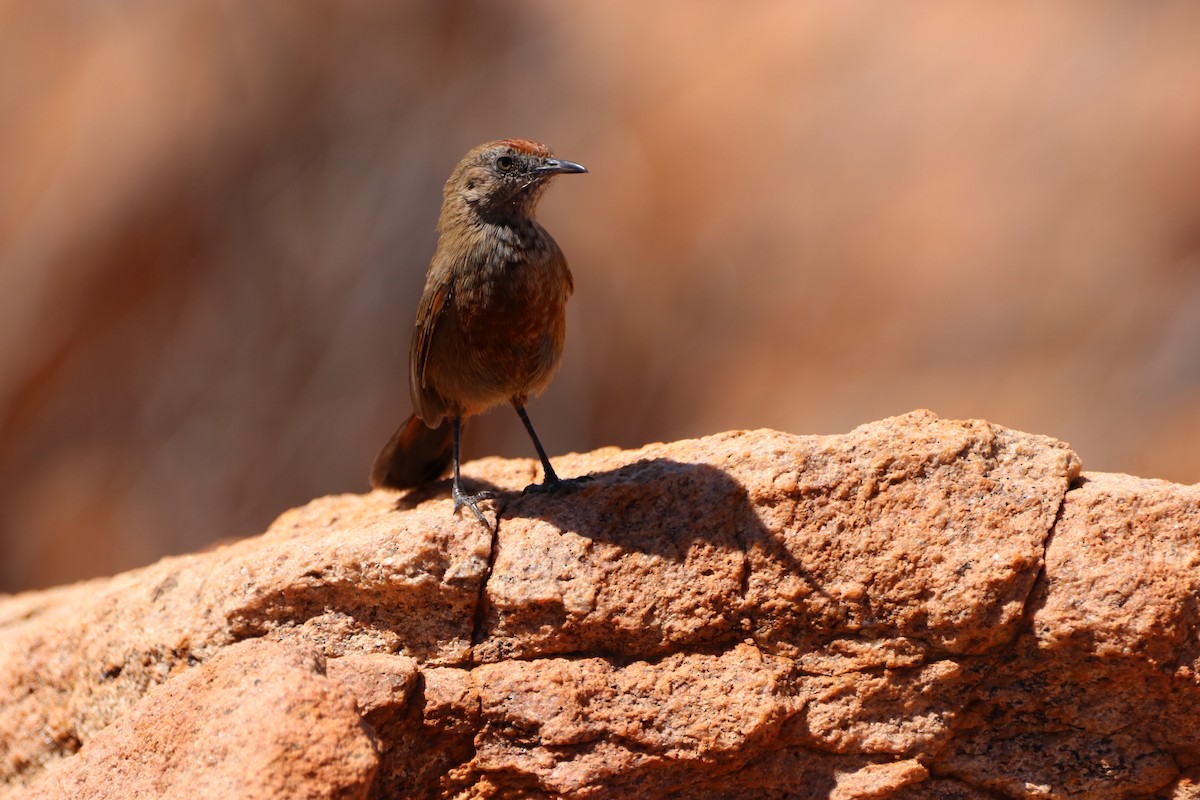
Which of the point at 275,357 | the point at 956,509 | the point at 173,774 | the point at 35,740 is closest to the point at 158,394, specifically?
the point at 275,357

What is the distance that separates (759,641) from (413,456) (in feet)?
6.44

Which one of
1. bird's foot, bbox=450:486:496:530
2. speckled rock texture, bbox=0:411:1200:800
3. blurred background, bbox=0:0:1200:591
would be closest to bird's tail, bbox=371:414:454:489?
bird's foot, bbox=450:486:496:530

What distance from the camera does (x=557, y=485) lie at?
4082 millimetres

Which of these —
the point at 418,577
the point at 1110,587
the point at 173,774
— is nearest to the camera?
the point at 173,774

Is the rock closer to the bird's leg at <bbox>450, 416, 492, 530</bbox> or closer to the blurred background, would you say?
the bird's leg at <bbox>450, 416, 492, 530</bbox>

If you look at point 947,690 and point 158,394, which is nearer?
point 947,690

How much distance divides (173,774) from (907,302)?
7.57 meters

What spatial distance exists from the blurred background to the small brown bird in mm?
5235

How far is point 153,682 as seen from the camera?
12.8 feet

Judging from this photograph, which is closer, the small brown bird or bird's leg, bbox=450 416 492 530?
bird's leg, bbox=450 416 492 530

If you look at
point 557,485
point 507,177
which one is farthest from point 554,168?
point 557,485

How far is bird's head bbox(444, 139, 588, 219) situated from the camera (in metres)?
4.50

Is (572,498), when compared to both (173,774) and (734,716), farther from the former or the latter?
(173,774)

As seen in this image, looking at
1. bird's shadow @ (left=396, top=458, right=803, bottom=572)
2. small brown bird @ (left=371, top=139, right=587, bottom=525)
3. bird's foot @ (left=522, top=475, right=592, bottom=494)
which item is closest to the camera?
bird's shadow @ (left=396, top=458, right=803, bottom=572)
